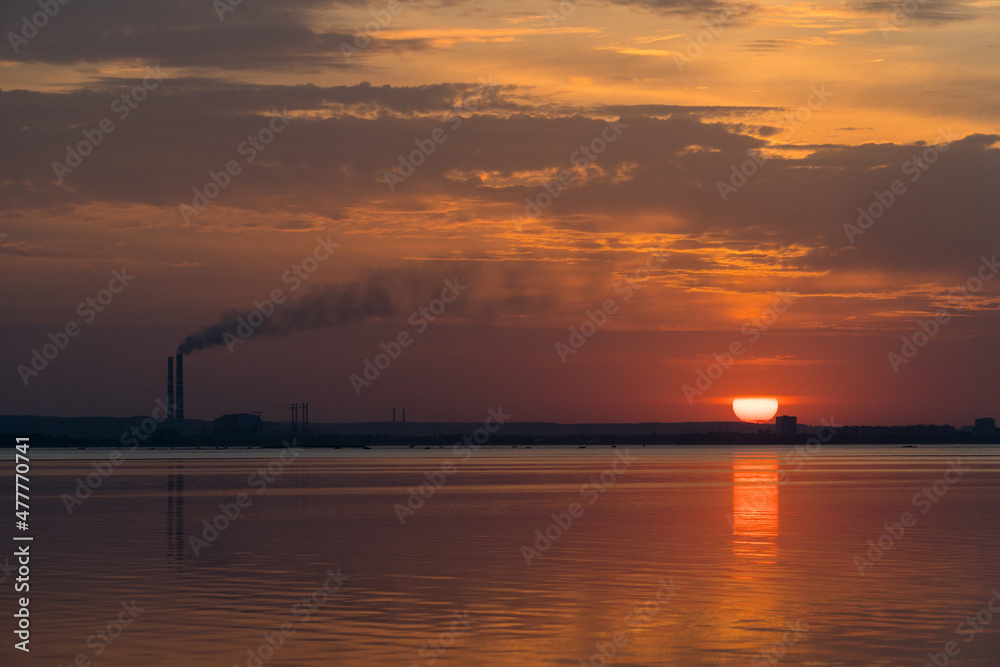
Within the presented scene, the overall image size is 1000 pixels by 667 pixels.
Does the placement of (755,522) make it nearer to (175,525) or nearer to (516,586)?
(516,586)

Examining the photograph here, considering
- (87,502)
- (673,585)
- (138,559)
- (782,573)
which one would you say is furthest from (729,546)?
(87,502)

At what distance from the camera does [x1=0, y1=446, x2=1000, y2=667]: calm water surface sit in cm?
2222

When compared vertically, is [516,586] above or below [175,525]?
above

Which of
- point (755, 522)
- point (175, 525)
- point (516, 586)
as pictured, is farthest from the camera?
point (755, 522)

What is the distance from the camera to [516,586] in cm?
3034

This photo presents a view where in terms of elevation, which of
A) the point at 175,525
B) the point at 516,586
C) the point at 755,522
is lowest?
the point at 175,525

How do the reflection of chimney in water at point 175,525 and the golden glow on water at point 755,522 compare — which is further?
the golden glow on water at point 755,522

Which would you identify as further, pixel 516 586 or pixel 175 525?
pixel 175 525

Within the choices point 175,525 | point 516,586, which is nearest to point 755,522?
point 516,586

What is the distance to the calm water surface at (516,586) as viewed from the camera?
22219mm

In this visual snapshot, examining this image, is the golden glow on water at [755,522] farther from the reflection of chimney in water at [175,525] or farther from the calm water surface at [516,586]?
the reflection of chimney in water at [175,525]

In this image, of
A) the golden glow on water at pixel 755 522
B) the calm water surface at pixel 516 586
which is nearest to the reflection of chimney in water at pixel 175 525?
the calm water surface at pixel 516 586

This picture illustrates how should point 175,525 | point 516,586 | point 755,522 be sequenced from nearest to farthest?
1. point 516,586
2. point 175,525
3. point 755,522

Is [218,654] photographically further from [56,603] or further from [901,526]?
[901,526]
